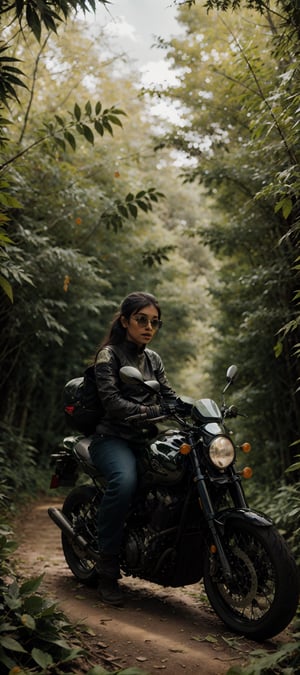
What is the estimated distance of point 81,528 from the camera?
149 inches

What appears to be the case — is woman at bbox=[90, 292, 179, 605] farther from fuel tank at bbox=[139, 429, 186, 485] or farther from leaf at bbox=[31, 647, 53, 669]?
leaf at bbox=[31, 647, 53, 669]

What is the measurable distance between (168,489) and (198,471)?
0.38m

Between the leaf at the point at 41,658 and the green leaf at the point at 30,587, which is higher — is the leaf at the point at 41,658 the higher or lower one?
the lower one

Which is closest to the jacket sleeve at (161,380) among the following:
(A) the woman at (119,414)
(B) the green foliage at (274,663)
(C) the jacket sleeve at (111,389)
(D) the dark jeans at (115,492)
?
(A) the woman at (119,414)

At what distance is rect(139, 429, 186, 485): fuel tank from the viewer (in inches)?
124

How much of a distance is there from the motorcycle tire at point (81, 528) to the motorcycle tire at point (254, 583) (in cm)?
103

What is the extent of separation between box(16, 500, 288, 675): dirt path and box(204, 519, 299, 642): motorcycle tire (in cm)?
11

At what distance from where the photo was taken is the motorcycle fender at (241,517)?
8.95 ft

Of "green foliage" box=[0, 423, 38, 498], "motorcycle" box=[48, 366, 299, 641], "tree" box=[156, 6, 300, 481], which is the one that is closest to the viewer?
"motorcycle" box=[48, 366, 299, 641]

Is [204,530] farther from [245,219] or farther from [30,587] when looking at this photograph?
[245,219]

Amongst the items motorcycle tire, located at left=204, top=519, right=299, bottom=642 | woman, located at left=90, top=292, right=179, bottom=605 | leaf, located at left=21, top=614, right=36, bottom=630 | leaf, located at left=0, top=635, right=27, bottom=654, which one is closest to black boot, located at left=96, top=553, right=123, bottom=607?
woman, located at left=90, top=292, right=179, bottom=605

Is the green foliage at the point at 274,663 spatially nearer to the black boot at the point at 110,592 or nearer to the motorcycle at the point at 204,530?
the motorcycle at the point at 204,530

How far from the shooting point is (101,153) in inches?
356

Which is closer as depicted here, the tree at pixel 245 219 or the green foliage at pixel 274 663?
the green foliage at pixel 274 663
